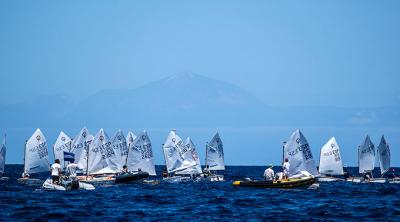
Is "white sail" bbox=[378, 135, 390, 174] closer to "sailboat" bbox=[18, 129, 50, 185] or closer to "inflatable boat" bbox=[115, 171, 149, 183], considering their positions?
"inflatable boat" bbox=[115, 171, 149, 183]

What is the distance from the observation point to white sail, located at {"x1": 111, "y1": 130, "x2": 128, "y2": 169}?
292ft

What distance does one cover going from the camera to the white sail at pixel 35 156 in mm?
81750

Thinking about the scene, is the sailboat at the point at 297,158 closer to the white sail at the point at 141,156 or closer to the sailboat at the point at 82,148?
the white sail at the point at 141,156

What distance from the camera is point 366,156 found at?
3853 inches

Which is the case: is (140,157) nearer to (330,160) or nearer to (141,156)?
(141,156)

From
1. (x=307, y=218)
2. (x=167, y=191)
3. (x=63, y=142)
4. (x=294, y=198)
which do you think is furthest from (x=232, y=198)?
(x=63, y=142)

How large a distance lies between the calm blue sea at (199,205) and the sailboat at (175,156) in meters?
19.6

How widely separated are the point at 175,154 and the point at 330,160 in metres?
18.0

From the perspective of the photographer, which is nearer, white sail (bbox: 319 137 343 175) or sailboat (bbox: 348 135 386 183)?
white sail (bbox: 319 137 343 175)

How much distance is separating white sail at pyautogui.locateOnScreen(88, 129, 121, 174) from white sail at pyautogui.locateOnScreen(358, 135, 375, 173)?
30.7 metres

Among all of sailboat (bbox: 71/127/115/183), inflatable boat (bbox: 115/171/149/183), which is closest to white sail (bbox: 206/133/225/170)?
sailboat (bbox: 71/127/115/183)

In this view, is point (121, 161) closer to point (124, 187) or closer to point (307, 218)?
point (124, 187)

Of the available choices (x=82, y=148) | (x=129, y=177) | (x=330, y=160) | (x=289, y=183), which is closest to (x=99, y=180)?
(x=129, y=177)

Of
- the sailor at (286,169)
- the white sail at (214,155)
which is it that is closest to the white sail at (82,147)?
the white sail at (214,155)
